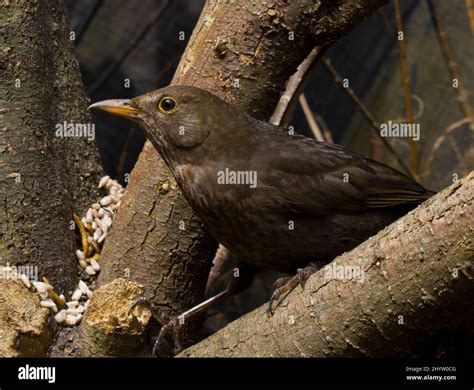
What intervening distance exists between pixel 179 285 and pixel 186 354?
0.52 meters

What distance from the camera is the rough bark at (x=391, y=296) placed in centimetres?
214

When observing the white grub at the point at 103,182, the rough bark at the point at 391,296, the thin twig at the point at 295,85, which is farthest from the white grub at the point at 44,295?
the thin twig at the point at 295,85

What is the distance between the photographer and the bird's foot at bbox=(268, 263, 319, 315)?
272cm

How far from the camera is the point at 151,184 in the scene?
3.30m

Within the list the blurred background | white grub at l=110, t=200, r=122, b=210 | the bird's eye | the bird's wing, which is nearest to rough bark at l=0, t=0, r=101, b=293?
white grub at l=110, t=200, r=122, b=210

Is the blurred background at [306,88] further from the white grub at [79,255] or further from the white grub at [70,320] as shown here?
the white grub at [70,320]

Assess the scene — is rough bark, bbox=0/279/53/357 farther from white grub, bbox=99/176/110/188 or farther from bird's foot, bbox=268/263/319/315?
bird's foot, bbox=268/263/319/315

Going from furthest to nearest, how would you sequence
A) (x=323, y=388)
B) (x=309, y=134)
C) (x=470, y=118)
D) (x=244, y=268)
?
(x=309, y=134) < (x=470, y=118) < (x=244, y=268) < (x=323, y=388)

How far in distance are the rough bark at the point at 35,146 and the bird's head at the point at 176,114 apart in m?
0.23

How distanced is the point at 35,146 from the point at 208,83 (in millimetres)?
696

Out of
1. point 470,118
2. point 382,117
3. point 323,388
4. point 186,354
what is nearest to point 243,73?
point 186,354

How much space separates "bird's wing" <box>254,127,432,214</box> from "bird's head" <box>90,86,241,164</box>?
0.75ft

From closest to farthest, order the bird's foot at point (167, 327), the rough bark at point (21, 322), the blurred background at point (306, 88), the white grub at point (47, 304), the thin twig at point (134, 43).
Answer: the rough bark at point (21, 322) → the white grub at point (47, 304) → the bird's foot at point (167, 327) → the thin twig at point (134, 43) → the blurred background at point (306, 88)

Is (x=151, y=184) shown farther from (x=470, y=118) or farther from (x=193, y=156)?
(x=470, y=118)
